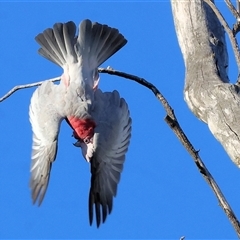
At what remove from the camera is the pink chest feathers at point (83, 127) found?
4645mm

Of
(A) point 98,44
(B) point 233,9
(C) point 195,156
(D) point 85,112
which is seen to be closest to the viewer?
(C) point 195,156

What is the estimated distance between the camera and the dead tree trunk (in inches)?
138

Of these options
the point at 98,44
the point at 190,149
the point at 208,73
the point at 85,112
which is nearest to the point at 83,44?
the point at 98,44

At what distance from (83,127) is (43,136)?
33cm

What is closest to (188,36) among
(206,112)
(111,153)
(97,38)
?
(206,112)

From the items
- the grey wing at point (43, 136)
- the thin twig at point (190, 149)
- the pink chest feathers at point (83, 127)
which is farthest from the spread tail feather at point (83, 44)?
the thin twig at point (190, 149)

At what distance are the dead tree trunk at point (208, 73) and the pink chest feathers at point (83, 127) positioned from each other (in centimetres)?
100

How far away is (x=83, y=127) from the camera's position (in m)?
4.64

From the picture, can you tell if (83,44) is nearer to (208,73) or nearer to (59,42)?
(59,42)

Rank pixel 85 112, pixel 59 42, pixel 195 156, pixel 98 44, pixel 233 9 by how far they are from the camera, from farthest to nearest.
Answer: pixel 98 44 < pixel 59 42 < pixel 85 112 < pixel 233 9 < pixel 195 156

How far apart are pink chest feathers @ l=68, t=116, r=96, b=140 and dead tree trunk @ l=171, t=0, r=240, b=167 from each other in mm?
998

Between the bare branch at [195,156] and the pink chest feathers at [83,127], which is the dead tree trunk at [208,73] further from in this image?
the pink chest feathers at [83,127]

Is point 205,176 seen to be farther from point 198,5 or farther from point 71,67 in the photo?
point 71,67

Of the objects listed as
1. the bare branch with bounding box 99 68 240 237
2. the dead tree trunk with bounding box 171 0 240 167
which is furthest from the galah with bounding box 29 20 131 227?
the bare branch with bounding box 99 68 240 237
